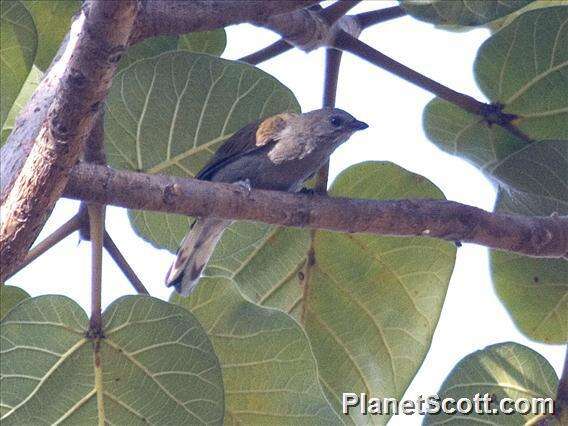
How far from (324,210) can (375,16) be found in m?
1.01

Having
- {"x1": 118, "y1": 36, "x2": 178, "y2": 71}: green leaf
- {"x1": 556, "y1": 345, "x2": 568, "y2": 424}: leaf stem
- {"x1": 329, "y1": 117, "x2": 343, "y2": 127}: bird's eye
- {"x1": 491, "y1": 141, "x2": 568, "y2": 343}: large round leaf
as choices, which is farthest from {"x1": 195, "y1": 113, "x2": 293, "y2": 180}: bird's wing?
{"x1": 556, "y1": 345, "x2": 568, "y2": 424}: leaf stem

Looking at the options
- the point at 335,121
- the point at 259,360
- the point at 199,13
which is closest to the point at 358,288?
the point at 259,360

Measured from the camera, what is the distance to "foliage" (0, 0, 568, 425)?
244 centimetres

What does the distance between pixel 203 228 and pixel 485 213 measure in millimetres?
1012

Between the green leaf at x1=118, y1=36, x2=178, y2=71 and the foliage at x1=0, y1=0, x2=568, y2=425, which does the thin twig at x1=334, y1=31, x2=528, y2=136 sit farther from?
the green leaf at x1=118, y1=36, x2=178, y2=71

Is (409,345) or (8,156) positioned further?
(409,345)

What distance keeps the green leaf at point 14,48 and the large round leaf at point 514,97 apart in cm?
122

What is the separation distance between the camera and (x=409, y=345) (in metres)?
2.81

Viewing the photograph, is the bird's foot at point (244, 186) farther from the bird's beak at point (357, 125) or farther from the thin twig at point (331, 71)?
the bird's beak at point (357, 125)

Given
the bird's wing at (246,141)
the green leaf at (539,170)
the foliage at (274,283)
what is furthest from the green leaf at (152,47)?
the green leaf at (539,170)

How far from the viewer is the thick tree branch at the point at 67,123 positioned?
1.55m

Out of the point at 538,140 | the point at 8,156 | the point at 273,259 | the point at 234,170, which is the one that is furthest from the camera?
the point at 234,170

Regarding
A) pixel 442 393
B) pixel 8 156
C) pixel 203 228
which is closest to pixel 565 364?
pixel 442 393

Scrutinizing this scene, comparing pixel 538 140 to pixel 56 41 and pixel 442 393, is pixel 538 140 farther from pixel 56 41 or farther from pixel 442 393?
pixel 56 41
